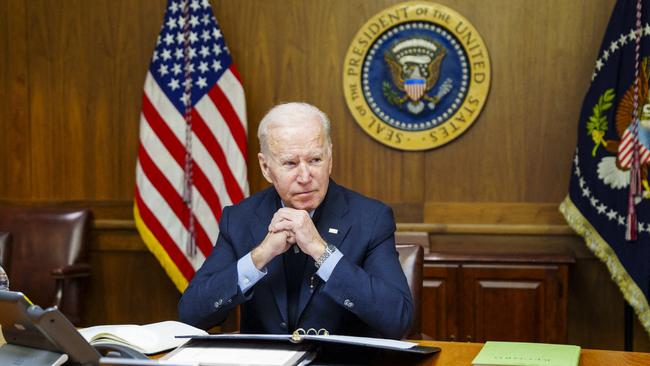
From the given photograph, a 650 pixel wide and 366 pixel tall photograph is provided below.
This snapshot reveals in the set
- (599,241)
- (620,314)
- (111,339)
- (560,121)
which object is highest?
(560,121)

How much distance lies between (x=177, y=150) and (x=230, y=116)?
35 cm

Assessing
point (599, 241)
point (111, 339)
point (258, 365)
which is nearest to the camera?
point (258, 365)

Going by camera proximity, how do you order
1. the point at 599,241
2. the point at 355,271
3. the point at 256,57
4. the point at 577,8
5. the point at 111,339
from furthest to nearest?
the point at 256,57 → the point at 577,8 → the point at 599,241 → the point at 355,271 → the point at 111,339

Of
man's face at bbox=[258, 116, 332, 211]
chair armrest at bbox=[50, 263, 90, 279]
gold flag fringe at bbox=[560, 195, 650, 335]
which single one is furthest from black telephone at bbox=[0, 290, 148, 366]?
gold flag fringe at bbox=[560, 195, 650, 335]

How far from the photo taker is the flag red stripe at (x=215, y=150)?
4465 mm

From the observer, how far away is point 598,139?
4121mm

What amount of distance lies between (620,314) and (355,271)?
2688mm

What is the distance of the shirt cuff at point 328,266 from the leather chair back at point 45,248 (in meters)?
2.43

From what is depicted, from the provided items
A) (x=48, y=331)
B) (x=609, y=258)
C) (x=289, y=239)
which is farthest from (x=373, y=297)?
(x=609, y=258)

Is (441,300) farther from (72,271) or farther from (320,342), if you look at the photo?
(320,342)

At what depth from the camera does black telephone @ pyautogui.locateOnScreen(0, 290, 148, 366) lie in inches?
60.4

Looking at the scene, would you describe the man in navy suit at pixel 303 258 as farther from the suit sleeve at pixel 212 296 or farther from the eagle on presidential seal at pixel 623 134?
the eagle on presidential seal at pixel 623 134

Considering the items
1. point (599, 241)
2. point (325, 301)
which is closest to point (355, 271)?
point (325, 301)

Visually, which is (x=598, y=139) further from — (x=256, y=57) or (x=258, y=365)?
(x=258, y=365)
